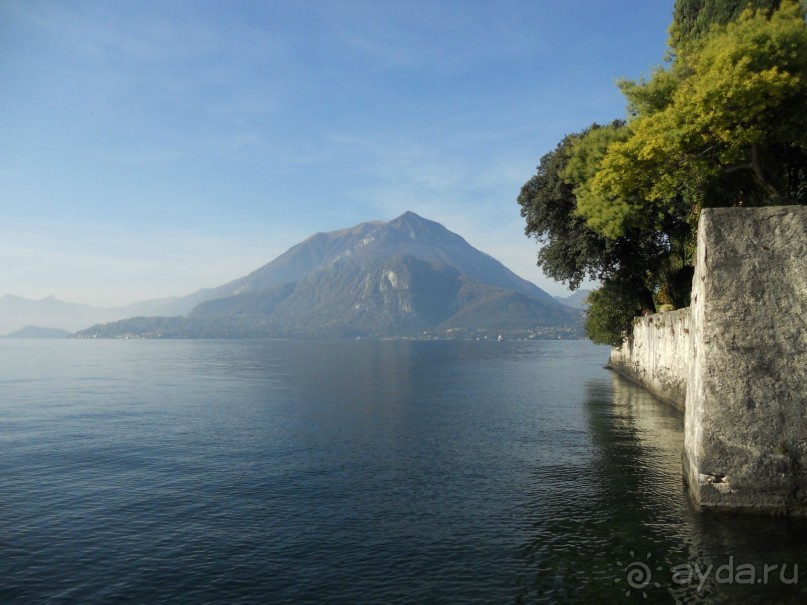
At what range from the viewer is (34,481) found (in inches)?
808

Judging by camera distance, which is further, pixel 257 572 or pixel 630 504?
pixel 630 504

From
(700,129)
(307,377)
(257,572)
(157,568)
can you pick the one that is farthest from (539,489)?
(307,377)

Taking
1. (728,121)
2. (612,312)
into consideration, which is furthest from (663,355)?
(612,312)

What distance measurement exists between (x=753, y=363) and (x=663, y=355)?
25004 millimetres

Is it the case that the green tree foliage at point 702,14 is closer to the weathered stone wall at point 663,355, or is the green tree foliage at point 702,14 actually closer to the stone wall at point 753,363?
the weathered stone wall at point 663,355

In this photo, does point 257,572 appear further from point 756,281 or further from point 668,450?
point 668,450

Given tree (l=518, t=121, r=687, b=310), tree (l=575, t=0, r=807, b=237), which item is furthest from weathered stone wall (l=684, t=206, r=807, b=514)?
tree (l=518, t=121, r=687, b=310)

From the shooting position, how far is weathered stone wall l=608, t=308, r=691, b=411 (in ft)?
105

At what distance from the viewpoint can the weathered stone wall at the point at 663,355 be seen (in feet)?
105

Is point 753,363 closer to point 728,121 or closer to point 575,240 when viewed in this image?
point 728,121

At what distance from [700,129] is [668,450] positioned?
40.9ft

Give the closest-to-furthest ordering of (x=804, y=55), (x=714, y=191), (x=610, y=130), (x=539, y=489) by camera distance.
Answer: (x=539, y=489) → (x=804, y=55) → (x=714, y=191) → (x=610, y=130)

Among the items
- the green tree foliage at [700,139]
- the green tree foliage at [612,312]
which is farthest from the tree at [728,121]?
the green tree foliage at [612,312]

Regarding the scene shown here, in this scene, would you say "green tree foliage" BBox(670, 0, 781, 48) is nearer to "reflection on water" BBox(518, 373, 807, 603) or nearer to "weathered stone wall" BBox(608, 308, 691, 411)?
"weathered stone wall" BBox(608, 308, 691, 411)
